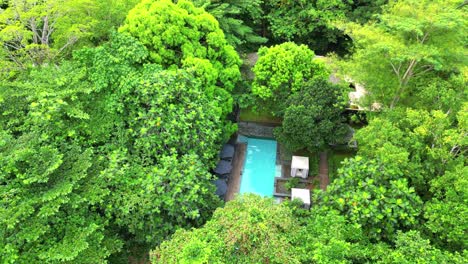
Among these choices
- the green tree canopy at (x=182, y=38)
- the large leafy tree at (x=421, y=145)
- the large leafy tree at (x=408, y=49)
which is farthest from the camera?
the green tree canopy at (x=182, y=38)

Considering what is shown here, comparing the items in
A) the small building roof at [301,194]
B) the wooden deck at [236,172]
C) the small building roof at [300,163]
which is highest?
the small building roof at [300,163]

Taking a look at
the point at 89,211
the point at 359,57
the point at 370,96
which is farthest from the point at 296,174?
the point at 89,211

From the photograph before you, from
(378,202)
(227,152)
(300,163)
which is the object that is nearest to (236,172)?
(227,152)

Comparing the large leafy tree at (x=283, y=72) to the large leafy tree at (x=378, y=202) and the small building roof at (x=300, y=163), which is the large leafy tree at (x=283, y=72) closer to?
the small building roof at (x=300, y=163)

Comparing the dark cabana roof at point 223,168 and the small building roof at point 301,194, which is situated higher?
the dark cabana roof at point 223,168

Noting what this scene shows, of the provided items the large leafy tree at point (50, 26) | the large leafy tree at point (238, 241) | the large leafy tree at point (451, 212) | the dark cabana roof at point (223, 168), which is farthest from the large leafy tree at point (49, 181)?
the large leafy tree at point (451, 212)

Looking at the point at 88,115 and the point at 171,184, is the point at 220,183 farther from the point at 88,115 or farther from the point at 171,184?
the point at 88,115

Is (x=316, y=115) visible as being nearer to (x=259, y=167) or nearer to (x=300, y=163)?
(x=300, y=163)
